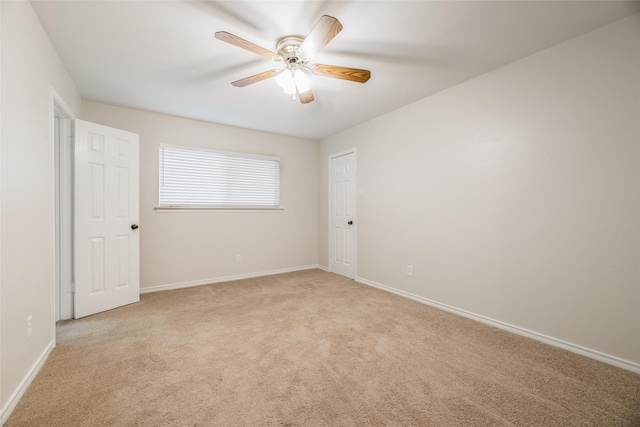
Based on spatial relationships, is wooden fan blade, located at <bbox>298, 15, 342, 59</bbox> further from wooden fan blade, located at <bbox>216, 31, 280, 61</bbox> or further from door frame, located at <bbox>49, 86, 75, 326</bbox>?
door frame, located at <bbox>49, 86, 75, 326</bbox>

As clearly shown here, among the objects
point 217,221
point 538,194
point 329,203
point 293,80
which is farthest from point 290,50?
point 329,203

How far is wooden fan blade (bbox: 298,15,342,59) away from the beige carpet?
7.23 ft

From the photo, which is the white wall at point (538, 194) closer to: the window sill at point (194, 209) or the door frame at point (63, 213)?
the window sill at point (194, 209)

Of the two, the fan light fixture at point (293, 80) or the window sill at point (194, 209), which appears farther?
the window sill at point (194, 209)

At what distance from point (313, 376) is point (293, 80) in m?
2.28

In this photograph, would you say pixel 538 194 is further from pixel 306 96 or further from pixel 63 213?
pixel 63 213

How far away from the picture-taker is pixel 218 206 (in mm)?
4160

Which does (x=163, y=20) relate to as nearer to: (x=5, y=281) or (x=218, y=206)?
(x=5, y=281)

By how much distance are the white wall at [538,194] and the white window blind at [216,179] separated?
2314 millimetres

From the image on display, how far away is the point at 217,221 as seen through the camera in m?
4.17

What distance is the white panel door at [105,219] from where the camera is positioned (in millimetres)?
2779

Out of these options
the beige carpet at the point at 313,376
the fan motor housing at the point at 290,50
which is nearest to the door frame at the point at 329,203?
the beige carpet at the point at 313,376

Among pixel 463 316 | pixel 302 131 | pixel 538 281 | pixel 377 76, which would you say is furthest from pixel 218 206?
pixel 538 281

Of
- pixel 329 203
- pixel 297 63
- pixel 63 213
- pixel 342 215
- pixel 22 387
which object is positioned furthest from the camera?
pixel 329 203
